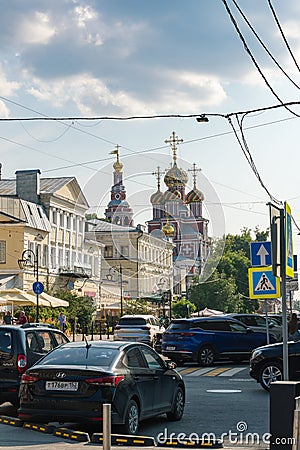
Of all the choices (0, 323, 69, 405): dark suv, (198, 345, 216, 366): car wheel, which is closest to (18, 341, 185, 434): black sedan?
(0, 323, 69, 405): dark suv

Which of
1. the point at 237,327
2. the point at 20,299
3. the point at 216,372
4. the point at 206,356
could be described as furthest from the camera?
the point at 20,299

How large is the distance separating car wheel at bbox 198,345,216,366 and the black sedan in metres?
15.3

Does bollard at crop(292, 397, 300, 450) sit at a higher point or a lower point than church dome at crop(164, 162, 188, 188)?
lower

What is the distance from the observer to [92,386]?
11344 millimetres

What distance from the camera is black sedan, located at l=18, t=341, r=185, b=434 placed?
37.0 ft

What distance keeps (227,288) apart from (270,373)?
84.1m

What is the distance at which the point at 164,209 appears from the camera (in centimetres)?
11525

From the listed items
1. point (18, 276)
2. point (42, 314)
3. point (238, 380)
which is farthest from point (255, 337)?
point (18, 276)

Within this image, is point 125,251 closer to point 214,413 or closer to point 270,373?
point 270,373

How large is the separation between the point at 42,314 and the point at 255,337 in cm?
2762

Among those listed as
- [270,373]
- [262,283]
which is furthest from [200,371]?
[270,373]

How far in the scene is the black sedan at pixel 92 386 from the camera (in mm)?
11281

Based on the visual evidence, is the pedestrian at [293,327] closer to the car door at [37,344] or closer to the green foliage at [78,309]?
the car door at [37,344]

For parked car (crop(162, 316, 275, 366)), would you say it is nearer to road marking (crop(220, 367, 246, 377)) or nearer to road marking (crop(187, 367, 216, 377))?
road marking (crop(187, 367, 216, 377))
